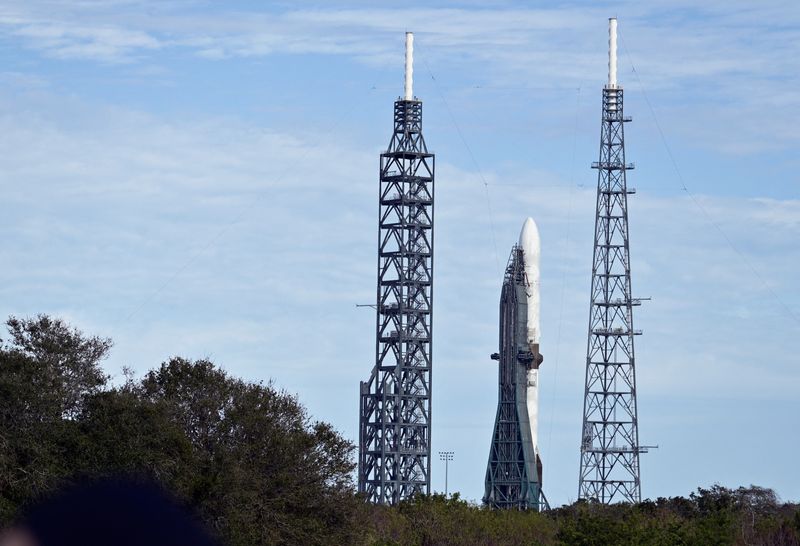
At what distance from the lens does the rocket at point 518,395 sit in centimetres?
8600

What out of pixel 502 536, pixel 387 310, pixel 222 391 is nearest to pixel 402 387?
pixel 387 310

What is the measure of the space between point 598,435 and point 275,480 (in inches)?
1347

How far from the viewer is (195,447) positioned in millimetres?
43875

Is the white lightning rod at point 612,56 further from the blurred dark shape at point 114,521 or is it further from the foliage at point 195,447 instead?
the blurred dark shape at point 114,521

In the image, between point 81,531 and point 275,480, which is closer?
point 81,531

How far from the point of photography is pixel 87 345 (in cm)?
4534

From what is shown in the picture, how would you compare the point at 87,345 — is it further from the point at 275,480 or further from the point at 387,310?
the point at 387,310

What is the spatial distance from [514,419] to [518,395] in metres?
1.47

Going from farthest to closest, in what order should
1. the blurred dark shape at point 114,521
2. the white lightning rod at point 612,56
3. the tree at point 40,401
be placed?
the white lightning rod at point 612,56 → the tree at point 40,401 → the blurred dark shape at point 114,521

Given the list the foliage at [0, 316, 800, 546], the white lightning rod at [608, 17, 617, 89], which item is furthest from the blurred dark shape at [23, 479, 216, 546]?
the white lightning rod at [608, 17, 617, 89]

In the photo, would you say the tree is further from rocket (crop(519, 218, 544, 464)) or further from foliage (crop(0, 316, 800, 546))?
rocket (crop(519, 218, 544, 464))

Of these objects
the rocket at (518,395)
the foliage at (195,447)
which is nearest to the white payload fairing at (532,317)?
the rocket at (518,395)

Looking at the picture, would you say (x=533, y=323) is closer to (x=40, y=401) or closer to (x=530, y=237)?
(x=530, y=237)

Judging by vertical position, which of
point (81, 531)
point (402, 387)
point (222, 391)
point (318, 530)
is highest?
point (402, 387)
